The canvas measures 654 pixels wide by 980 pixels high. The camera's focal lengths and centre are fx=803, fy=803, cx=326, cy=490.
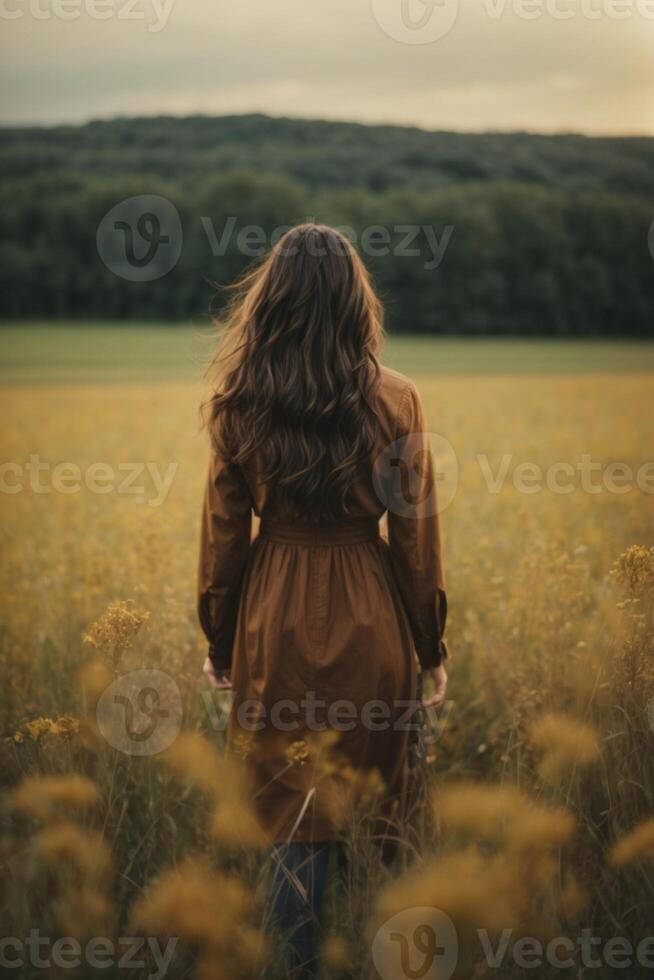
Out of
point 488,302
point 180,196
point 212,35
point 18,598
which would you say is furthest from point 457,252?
point 18,598

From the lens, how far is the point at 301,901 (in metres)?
2.34

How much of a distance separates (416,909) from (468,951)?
1.08 ft
